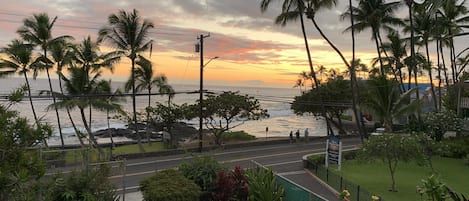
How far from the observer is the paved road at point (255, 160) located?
2031cm

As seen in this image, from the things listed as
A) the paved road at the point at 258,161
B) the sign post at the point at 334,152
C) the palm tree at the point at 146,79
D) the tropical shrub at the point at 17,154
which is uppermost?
the palm tree at the point at 146,79

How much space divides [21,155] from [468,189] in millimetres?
18647

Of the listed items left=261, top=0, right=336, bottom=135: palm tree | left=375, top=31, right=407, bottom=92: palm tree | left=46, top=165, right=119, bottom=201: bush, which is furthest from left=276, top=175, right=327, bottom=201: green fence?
left=375, top=31, right=407, bottom=92: palm tree

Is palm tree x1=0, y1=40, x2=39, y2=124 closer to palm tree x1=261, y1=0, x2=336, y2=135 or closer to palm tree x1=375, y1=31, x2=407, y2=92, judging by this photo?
palm tree x1=261, y1=0, x2=336, y2=135

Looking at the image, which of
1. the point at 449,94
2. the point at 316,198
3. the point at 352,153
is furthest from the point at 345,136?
the point at 316,198

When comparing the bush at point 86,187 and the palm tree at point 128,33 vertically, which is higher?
the palm tree at point 128,33

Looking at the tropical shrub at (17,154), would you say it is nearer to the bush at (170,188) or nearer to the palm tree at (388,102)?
the bush at (170,188)

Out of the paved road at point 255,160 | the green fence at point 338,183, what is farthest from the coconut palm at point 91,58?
the green fence at point 338,183

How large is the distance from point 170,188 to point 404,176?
14.1 metres

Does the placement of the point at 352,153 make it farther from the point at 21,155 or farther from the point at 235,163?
the point at 21,155

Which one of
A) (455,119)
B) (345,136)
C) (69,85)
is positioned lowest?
(345,136)

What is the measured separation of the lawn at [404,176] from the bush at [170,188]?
8714 mm

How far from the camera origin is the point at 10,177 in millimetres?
5480

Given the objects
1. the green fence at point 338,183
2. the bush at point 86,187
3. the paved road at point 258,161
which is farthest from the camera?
the paved road at point 258,161
